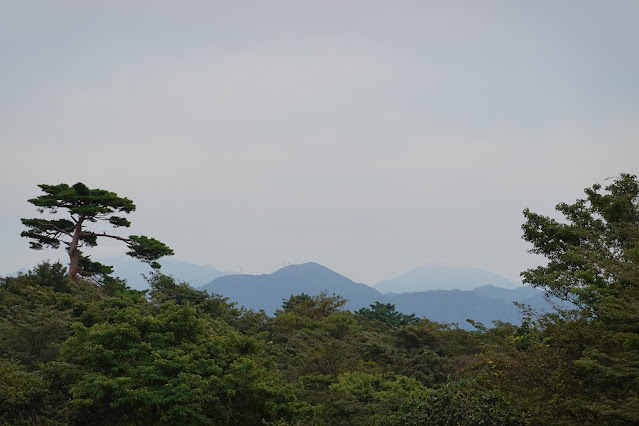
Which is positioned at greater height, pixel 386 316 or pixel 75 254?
pixel 75 254

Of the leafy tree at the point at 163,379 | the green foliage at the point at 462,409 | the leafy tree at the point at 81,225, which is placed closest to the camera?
the green foliage at the point at 462,409

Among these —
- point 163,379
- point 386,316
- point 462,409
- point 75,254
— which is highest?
point 75,254

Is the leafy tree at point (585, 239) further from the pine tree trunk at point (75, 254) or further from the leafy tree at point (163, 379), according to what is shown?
the pine tree trunk at point (75, 254)

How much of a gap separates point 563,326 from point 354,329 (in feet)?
61.9

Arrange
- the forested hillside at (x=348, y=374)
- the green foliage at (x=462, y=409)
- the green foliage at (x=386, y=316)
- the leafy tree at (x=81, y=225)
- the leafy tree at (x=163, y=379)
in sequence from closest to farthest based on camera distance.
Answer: the forested hillside at (x=348, y=374) < the green foliage at (x=462, y=409) < the leafy tree at (x=163, y=379) < the leafy tree at (x=81, y=225) < the green foliage at (x=386, y=316)

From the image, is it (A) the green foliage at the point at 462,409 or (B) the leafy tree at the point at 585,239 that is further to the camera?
(B) the leafy tree at the point at 585,239

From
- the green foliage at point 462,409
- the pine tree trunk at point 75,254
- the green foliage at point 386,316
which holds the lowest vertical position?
the green foliage at point 462,409

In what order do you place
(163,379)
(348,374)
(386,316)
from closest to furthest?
(163,379), (348,374), (386,316)

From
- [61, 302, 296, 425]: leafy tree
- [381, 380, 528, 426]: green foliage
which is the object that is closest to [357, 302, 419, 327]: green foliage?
[61, 302, 296, 425]: leafy tree

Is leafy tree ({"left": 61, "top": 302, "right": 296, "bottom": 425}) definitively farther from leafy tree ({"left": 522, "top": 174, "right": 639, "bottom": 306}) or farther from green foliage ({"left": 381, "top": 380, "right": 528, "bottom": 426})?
leafy tree ({"left": 522, "top": 174, "right": 639, "bottom": 306})

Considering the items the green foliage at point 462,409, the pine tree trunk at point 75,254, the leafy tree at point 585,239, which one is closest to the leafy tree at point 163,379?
the green foliage at point 462,409

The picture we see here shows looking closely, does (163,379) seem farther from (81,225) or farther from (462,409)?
(81,225)

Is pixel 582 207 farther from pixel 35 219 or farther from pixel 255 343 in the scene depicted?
pixel 35 219

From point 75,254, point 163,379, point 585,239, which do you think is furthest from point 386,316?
point 163,379
